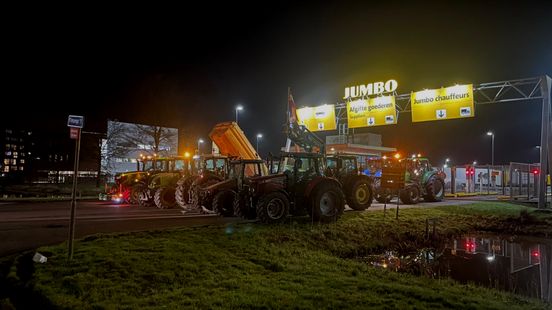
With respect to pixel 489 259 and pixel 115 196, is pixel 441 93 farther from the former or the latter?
pixel 115 196

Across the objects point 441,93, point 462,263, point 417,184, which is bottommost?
point 462,263

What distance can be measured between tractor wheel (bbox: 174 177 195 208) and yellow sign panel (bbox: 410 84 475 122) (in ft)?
47.8

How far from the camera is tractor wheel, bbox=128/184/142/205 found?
874 inches

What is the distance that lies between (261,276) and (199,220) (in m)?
7.91

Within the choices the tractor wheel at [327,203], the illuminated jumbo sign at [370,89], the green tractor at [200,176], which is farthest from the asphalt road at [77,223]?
the illuminated jumbo sign at [370,89]

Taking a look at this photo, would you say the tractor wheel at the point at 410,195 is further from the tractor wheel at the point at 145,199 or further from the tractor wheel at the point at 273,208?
the tractor wheel at the point at 145,199

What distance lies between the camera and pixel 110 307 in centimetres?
598

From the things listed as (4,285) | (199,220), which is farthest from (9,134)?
(4,285)

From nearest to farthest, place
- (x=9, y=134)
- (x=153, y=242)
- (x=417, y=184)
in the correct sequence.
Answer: (x=153, y=242), (x=417, y=184), (x=9, y=134)

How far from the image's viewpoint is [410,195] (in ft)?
74.7

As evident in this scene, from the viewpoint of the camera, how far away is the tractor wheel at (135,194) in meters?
22.2

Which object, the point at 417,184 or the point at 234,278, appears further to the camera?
the point at 417,184

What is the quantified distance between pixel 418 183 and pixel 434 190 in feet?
5.47

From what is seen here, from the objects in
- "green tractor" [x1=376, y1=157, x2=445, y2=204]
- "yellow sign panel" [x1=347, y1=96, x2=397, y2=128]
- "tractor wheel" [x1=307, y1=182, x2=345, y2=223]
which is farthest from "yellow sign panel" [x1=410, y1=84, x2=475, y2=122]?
"tractor wheel" [x1=307, y1=182, x2=345, y2=223]
